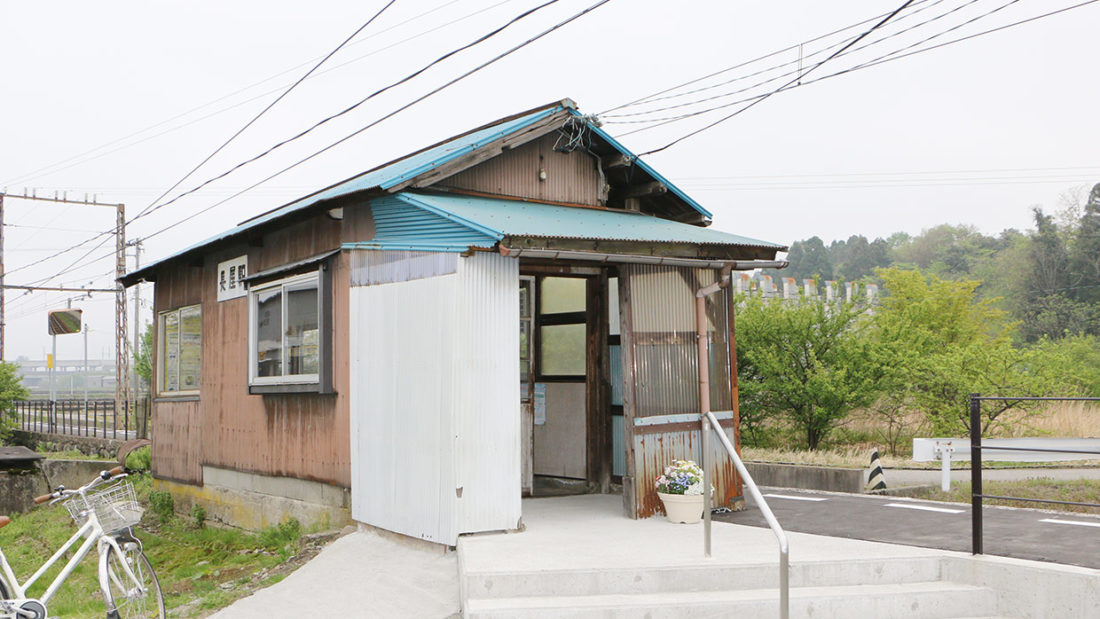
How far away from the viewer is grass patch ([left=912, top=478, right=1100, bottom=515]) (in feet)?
32.4

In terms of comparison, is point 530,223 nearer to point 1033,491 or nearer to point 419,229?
point 419,229

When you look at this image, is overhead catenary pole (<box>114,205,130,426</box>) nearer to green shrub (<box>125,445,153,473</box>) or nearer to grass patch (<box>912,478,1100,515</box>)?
green shrub (<box>125,445,153,473</box>)

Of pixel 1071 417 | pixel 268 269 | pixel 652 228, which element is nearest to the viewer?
pixel 652 228

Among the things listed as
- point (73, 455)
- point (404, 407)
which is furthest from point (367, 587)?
point (73, 455)

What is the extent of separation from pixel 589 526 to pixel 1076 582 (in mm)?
3525

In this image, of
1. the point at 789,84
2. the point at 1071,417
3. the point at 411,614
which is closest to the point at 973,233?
the point at 1071,417

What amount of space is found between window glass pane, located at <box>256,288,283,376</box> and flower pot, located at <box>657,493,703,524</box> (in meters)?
4.35

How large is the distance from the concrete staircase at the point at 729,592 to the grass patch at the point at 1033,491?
4.32 metres

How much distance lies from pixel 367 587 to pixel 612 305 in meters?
3.89

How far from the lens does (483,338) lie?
6.97 m

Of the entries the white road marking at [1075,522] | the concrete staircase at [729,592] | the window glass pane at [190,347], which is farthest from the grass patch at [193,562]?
the white road marking at [1075,522]

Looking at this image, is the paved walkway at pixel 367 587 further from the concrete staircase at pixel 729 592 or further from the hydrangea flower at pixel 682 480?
the hydrangea flower at pixel 682 480

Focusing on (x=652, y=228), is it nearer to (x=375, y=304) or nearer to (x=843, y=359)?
(x=375, y=304)

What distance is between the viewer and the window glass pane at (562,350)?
9.39m
